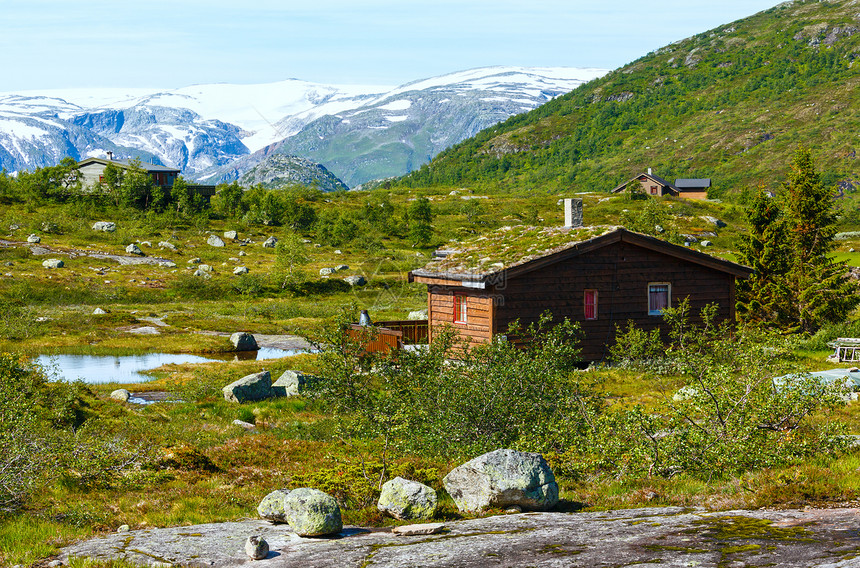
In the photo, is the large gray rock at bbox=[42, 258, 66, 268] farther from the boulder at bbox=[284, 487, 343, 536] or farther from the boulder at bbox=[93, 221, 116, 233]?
the boulder at bbox=[284, 487, 343, 536]

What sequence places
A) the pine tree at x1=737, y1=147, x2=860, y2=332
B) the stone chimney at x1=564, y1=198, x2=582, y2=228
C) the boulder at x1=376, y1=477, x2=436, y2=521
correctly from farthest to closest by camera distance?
the pine tree at x1=737, y1=147, x2=860, y2=332
the stone chimney at x1=564, y1=198, x2=582, y2=228
the boulder at x1=376, y1=477, x2=436, y2=521

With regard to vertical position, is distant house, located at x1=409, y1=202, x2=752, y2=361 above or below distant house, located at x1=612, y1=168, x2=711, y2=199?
below

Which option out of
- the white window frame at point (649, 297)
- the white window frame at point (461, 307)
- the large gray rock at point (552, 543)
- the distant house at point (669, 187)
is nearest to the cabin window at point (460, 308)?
the white window frame at point (461, 307)

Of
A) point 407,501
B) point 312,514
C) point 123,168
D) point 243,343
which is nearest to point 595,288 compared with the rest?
point 243,343

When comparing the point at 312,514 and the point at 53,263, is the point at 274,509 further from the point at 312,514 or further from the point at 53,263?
the point at 53,263

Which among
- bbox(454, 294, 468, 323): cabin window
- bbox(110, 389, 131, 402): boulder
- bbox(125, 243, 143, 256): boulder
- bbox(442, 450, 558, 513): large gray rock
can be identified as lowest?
bbox(110, 389, 131, 402): boulder

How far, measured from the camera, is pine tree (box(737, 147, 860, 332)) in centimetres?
3369

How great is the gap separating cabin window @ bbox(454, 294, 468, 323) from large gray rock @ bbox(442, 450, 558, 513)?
63.4ft

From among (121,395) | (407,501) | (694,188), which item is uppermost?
(694,188)

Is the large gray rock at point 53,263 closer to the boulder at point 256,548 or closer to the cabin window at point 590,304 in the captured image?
the cabin window at point 590,304

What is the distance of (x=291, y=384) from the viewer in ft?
85.4

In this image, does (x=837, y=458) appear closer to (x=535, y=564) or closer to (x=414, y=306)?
(x=535, y=564)

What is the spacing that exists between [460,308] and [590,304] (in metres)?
5.25

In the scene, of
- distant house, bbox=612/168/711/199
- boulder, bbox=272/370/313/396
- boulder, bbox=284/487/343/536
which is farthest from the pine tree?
distant house, bbox=612/168/711/199
